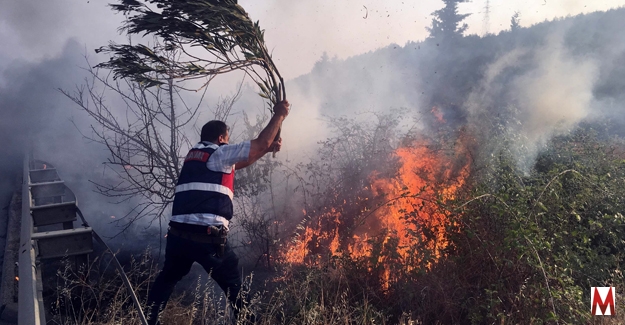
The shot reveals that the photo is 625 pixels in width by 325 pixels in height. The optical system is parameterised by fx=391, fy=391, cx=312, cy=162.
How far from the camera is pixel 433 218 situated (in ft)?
14.8

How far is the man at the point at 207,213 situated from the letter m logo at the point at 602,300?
3.03 metres

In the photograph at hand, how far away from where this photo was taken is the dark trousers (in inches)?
137

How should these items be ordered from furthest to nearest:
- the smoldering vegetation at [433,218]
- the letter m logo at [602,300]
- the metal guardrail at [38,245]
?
1. the smoldering vegetation at [433,218]
2. the letter m logo at [602,300]
3. the metal guardrail at [38,245]

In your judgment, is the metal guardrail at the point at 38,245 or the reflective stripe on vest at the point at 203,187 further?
the reflective stripe on vest at the point at 203,187

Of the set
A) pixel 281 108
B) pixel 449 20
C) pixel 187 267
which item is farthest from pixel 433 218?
pixel 449 20

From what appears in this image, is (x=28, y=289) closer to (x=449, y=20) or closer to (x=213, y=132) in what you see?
(x=213, y=132)

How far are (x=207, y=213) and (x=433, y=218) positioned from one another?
2.55 m

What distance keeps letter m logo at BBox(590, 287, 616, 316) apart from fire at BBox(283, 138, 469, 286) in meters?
1.31

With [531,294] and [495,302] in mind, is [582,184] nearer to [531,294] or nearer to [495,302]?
[531,294]

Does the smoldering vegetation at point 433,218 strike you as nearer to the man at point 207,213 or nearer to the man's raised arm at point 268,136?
the man at point 207,213

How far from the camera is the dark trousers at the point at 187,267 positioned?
349 centimetres

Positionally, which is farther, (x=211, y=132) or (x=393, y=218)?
(x=393, y=218)

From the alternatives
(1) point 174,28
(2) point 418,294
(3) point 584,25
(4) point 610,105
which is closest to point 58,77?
(1) point 174,28

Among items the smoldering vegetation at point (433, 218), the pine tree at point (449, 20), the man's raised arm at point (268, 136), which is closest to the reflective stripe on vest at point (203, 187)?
the man's raised arm at point (268, 136)
